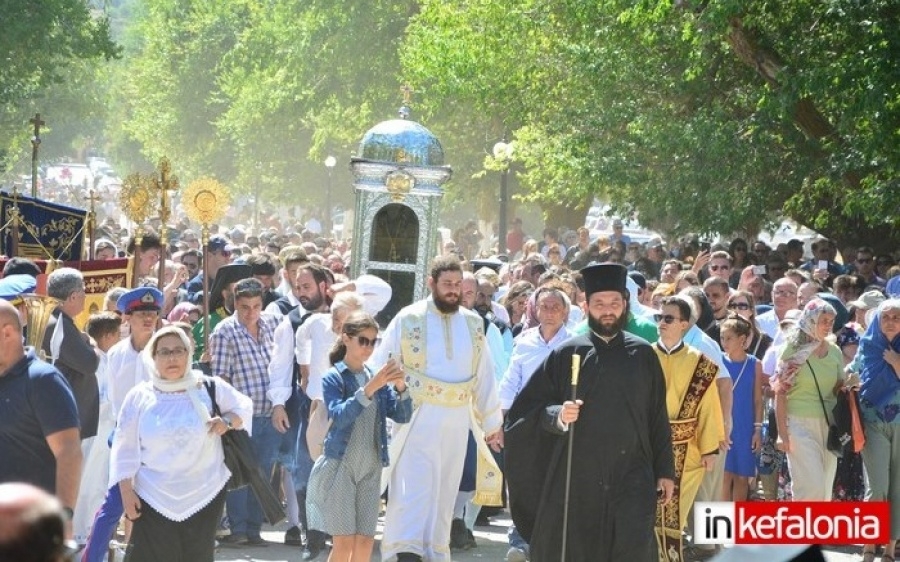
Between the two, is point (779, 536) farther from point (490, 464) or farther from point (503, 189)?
point (503, 189)

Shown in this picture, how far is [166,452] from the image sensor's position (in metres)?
9.28

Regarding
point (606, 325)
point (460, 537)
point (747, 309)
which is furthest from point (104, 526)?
point (747, 309)

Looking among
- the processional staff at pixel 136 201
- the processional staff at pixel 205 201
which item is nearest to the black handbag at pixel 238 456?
the processional staff at pixel 205 201

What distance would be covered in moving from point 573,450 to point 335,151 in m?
51.3

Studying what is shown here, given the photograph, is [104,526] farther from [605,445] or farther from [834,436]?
[834,436]

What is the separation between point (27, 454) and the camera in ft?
26.0

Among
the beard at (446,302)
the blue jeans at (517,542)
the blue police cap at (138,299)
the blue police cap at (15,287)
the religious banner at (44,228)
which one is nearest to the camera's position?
the blue police cap at (15,287)

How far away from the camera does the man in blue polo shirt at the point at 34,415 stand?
307 inches

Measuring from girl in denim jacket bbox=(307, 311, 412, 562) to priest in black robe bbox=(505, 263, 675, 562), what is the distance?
1419 millimetres

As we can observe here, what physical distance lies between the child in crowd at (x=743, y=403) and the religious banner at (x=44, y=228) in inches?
332

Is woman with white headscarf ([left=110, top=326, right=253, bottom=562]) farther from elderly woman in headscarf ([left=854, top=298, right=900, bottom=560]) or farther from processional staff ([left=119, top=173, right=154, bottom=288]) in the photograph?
processional staff ([left=119, top=173, right=154, bottom=288])

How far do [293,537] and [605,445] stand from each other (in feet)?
15.3

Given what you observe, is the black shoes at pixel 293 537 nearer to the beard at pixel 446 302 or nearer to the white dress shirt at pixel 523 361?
the white dress shirt at pixel 523 361

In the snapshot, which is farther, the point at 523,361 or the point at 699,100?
the point at 699,100
